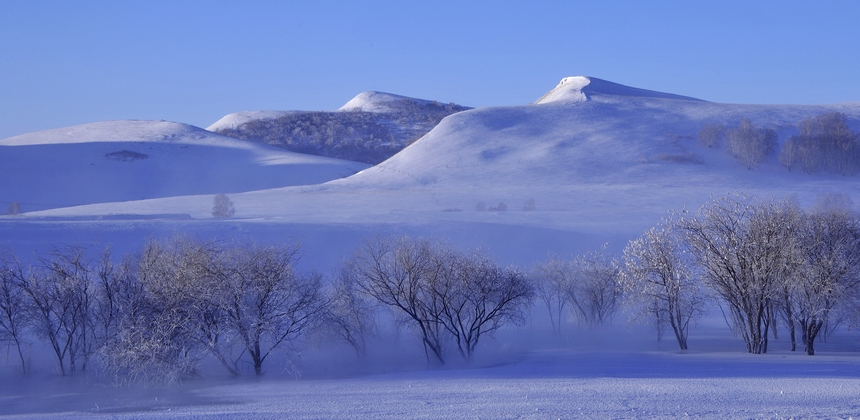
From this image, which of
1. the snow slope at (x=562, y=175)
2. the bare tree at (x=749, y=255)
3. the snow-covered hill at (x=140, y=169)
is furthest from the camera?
the snow-covered hill at (x=140, y=169)

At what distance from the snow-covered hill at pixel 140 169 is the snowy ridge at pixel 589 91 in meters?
35.0

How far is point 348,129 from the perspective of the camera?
160875 millimetres

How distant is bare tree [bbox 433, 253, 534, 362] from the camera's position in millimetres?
26469

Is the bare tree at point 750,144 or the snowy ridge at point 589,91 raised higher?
the snowy ridge at point 589,91

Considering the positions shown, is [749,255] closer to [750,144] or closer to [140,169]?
[750,144]

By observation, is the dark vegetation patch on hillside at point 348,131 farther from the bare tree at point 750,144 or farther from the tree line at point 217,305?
the tree line at point 217,305

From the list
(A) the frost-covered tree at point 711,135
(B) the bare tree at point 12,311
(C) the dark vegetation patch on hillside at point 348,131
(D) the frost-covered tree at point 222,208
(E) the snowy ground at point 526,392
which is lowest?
(E) the snowy ground at point 526,392

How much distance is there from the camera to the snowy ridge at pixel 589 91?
122 metres

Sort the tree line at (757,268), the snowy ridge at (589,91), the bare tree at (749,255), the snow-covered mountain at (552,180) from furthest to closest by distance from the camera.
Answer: the snowy ridge at (589,91) < the snow-covered mountain at (552,180) < the bare tree at (749,255) < the tree line at (757,268)

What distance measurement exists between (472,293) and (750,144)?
6838cm

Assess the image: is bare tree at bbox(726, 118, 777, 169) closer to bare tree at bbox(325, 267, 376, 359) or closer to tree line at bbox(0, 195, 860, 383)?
tree line at bbox(0, 195, 860, 383)

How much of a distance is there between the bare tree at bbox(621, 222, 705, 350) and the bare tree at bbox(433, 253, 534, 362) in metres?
4.30

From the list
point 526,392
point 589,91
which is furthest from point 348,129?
point 526,392

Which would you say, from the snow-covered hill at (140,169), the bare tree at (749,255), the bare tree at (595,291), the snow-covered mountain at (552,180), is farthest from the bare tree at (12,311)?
the snow-covered hill at (140,169)
